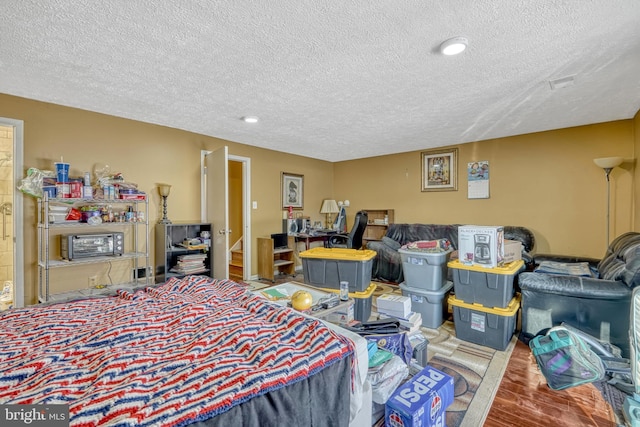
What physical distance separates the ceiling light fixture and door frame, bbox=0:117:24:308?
3.88 m

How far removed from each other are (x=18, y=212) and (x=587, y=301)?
5.16 m

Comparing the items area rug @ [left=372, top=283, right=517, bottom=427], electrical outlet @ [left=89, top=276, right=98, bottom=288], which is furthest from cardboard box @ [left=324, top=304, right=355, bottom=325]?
electrical outlet @ [left=89, top=276, right=98, bottom=288]

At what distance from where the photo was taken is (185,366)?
1006 mm

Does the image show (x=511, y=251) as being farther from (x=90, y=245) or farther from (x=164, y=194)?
(x=90, y=245)

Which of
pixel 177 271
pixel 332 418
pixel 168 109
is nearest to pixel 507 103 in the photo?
pixel 332 418

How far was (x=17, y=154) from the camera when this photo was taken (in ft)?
9.24

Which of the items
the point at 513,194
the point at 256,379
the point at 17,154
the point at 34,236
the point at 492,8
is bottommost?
the point at 256,379

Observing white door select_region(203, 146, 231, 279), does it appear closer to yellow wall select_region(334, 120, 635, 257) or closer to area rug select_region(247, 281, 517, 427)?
area rug select_region(247, 281, 517, 427)

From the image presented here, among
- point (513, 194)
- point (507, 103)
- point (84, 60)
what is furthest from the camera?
point (513, 194)

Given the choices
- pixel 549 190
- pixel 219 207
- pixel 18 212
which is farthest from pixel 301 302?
pixel 549 190

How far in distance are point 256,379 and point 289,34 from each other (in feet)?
6.18

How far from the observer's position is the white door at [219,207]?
12.3 ft

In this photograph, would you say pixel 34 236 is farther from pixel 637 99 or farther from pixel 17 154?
pixel 637 99

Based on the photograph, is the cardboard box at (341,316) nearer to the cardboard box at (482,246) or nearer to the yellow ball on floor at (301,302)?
the yellow ball on floor at (301,302)
